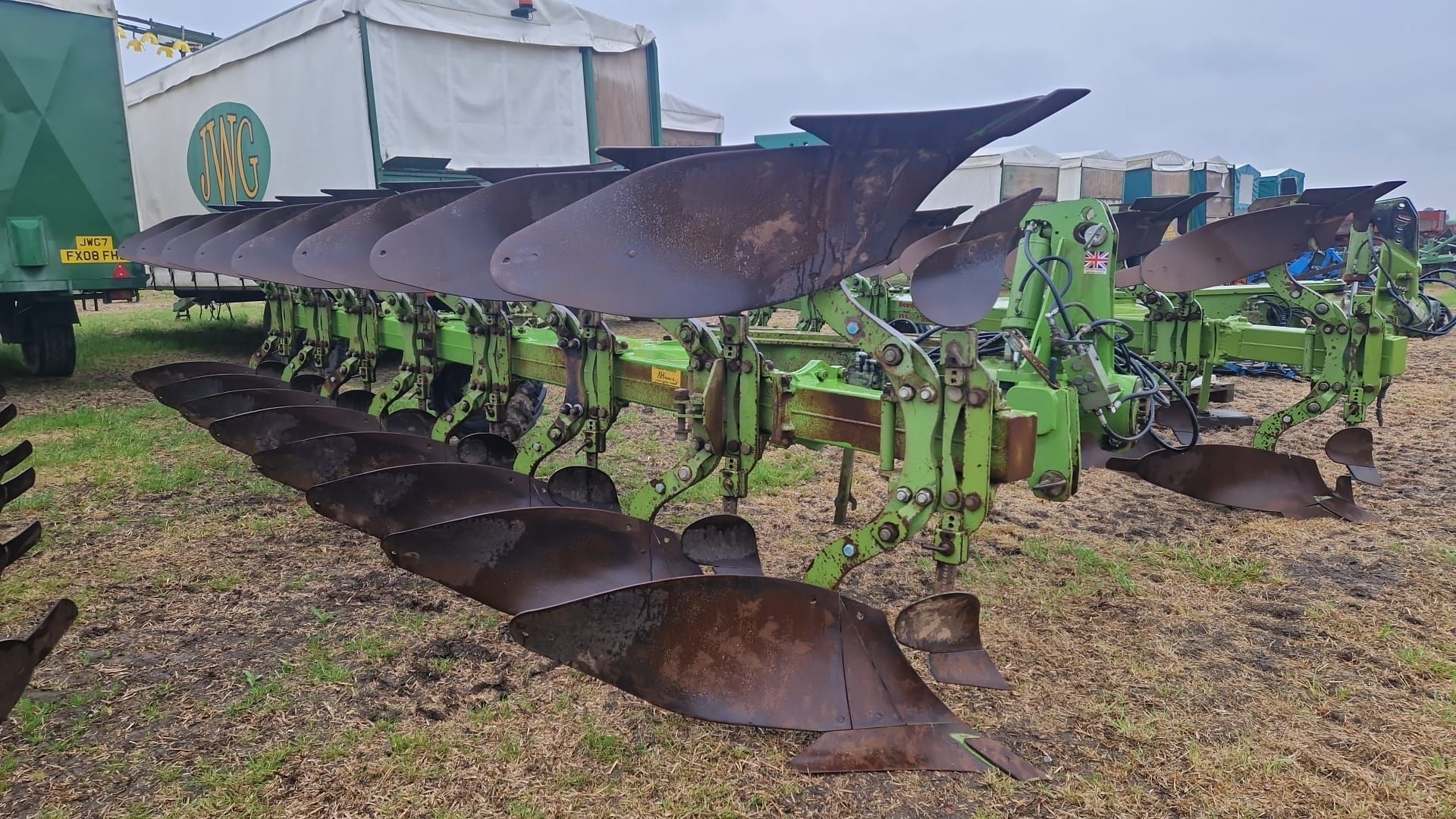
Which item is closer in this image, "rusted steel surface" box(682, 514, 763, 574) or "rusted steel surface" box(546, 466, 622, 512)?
"rusted steel surface" box(682, 514, 763, 574)

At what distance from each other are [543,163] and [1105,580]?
6035 mm

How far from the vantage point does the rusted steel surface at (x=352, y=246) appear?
10.2 ft

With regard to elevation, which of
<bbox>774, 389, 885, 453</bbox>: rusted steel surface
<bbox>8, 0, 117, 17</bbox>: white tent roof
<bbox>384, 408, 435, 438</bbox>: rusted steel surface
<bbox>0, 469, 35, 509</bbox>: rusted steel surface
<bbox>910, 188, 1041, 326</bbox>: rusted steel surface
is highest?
<bbox>8, 0, 117, 17</bbox>: white tent roof

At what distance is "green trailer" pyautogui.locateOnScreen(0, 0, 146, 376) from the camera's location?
604 centimetres

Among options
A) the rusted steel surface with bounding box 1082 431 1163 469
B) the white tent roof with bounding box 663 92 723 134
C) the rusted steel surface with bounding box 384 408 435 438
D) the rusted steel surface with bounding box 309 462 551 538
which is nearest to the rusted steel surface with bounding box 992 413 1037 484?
the rusted steel surface with bounding box 309 462 551 538

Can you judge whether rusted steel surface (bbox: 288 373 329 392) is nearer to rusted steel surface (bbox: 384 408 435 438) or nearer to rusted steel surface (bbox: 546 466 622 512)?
rusted steel surface (bbox: 384 408 435 438)

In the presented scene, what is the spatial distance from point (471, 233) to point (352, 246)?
0.67m

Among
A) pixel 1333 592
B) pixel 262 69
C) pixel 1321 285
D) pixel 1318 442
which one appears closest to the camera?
pixel 1333 592

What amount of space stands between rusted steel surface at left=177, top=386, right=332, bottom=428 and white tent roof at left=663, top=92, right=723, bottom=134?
11.0 m

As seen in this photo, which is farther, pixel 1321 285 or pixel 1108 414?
pixel 1321 285

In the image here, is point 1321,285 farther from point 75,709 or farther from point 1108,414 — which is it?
point 75,709

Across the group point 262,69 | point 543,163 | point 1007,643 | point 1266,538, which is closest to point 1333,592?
point 1266,538

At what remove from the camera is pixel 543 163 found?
7746 mm

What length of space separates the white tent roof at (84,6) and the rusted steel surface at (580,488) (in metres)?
5.72
